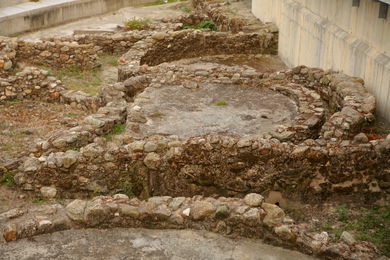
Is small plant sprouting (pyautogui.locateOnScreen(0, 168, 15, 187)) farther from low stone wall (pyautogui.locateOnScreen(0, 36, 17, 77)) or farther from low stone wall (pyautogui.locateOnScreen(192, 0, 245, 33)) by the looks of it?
low stone wall (pyautogui.locateOnScreen(192, 0, 245, 33))

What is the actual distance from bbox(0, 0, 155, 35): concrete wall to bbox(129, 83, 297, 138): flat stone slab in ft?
26.7

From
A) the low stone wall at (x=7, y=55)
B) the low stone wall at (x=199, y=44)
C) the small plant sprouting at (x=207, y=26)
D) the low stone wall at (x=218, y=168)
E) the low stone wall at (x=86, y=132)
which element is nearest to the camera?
the low stone wall at (x=218, y=168)

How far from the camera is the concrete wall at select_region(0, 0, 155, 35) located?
55.9 feet

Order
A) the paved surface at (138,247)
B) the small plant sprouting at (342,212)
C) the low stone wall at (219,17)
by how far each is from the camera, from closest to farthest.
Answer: the paved surface at (138,247), the small plant sprouting at (342,212), the low stone wall at (219,17)

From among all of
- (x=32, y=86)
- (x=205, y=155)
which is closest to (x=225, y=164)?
(x=205, y=155)

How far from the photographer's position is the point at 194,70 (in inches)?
457

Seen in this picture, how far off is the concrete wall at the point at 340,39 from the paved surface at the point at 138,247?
14.4 ft

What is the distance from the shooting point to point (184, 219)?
20.3 feet

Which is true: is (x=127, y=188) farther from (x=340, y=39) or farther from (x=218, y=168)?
(x=340, y=39)

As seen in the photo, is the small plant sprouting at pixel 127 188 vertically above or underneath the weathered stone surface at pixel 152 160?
underneath

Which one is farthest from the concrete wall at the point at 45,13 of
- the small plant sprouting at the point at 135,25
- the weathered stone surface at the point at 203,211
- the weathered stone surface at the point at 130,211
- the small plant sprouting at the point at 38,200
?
the weathered stone surface at the point at 203,211

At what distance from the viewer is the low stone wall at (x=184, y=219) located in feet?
19.5

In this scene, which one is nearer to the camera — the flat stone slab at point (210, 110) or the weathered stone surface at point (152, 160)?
the weathered stone surface at point (152, 160)

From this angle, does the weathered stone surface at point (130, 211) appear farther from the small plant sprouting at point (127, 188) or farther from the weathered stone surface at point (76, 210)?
the small plant sprouting at point (127, 188)
